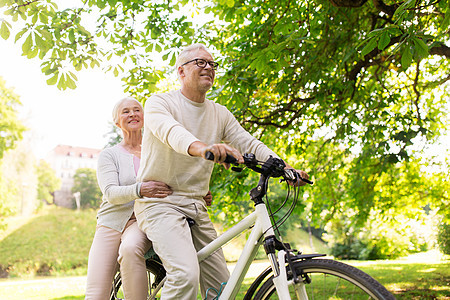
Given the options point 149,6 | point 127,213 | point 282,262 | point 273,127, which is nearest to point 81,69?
point 149,6

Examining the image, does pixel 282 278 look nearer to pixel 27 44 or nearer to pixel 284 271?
pixel 284 271

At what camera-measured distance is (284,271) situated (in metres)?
2.04

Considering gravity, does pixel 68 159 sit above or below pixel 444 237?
above

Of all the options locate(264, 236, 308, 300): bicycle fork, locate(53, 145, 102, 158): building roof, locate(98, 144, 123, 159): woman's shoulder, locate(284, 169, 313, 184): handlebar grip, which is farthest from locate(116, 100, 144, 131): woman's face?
locate(53, 145, 102, 158): building roof

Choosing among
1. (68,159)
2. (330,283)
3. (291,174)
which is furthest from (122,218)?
(68,159)

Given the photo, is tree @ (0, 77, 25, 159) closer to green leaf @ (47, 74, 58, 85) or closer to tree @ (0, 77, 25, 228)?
tree @ (0, 77, 25, 228)

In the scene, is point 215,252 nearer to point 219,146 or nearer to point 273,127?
point 219,146

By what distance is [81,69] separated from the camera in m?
5.03

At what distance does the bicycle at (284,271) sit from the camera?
185 centimetres

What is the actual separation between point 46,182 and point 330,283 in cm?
5140

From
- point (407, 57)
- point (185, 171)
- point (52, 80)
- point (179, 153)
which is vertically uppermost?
point (52, 80)

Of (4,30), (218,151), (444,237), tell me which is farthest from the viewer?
(444,237)

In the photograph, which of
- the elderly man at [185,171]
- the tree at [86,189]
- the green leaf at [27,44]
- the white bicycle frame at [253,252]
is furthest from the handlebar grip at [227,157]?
the tree at [86,189]

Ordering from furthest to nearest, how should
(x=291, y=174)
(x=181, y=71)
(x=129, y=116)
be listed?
(x=129, y=116), (x=181, y=71), (x=291, y=174)
